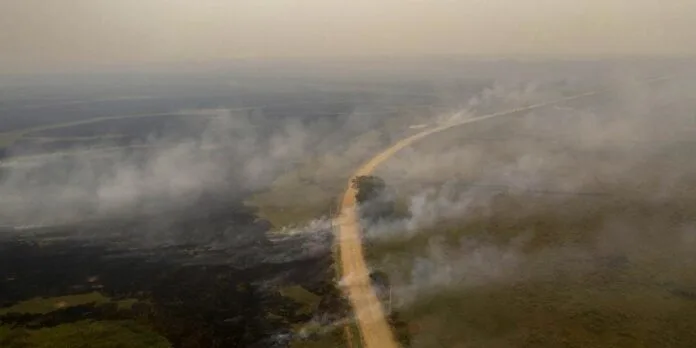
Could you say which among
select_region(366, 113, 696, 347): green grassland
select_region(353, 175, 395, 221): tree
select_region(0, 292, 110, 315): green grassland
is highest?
select_region(353, 175, 395, 221): tree

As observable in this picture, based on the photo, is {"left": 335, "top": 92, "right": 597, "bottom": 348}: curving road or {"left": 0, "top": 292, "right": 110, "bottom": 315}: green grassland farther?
{"left": 0, "top": 292, "right": 110, "bottom": 315}: green grassland

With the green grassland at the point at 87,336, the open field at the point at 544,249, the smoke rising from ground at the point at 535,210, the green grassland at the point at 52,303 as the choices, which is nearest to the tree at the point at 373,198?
the smoke rising from ground at the point at 535,210

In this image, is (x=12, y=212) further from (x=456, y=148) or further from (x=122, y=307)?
(x=456, y=148)

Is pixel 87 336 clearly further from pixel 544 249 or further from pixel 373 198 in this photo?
pixel 544 249

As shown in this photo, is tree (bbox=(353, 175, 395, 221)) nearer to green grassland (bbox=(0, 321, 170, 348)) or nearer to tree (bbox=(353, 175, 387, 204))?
tree (bbox=(353, 175, 387, 204))

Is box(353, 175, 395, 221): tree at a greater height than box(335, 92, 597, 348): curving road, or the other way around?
box(353, 175, 395, 221): tree

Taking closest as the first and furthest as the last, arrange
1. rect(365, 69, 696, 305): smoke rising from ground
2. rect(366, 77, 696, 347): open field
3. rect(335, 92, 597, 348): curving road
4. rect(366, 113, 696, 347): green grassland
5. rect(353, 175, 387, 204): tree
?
rect(366, 113, 696, 347): green grassland, rect(335, 92, 597, 348): curving road, rect(366, 77, 696, 347): open field, rect(365, 69, 696, 305): smoke rising from ground, rect(353, 175, 387, 204): tree

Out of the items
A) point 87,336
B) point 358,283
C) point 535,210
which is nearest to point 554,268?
point 535,210

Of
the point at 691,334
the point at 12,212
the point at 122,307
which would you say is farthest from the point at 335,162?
the point at 691,334

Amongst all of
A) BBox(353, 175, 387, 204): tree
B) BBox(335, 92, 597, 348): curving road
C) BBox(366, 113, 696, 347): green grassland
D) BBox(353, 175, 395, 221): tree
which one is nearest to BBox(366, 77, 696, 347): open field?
BBox(366, 113, 696, 347): green grassland

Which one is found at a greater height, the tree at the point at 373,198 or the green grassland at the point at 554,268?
the tree at the point at 373,198

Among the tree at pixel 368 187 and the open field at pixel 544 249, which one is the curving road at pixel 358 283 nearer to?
the tree at pixel 368 187
